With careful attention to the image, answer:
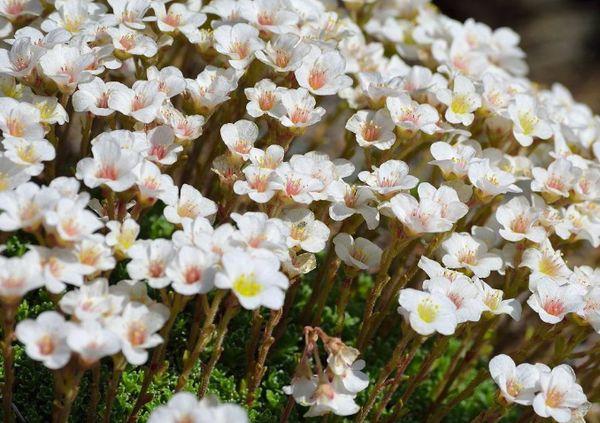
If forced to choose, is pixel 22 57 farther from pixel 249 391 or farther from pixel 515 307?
pixel 515 307

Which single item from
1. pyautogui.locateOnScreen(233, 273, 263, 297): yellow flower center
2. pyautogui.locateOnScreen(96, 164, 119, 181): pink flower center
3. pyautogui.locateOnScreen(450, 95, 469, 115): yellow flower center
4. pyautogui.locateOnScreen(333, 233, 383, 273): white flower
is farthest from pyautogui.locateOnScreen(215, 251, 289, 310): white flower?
pyautogui.locateOnScreen(450, 95, 469, 115): yellow flower center

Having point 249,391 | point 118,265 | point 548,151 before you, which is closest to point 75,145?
point 118,265

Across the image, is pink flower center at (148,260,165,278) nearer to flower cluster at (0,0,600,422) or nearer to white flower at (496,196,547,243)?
flower cluster at (0,0,600,422)

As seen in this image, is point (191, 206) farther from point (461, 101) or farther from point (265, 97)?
point (461, 101)

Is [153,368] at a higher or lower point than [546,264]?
lower

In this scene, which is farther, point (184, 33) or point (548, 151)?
point (548, 151)

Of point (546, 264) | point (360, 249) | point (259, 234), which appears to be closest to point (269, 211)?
point (259, 234)
